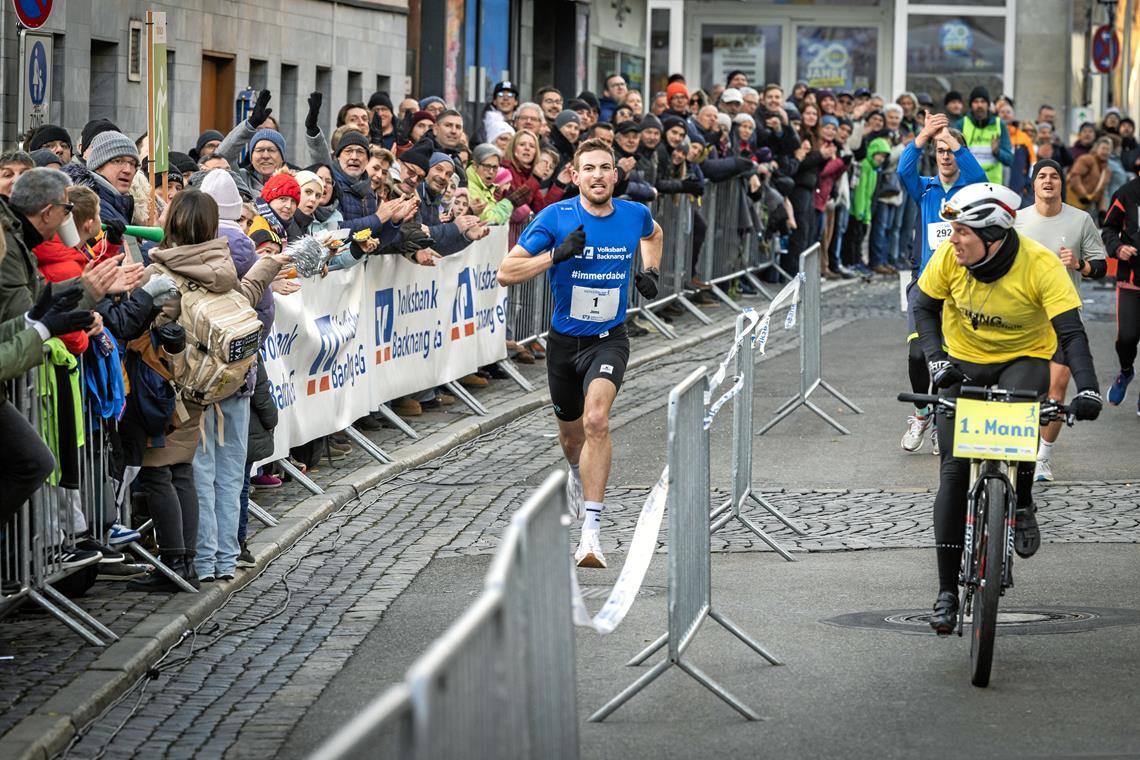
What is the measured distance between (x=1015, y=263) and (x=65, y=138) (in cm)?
622

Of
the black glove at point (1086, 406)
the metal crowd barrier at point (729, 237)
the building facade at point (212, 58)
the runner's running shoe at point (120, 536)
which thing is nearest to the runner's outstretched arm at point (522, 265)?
the runner's running shoe at point (120, 536)

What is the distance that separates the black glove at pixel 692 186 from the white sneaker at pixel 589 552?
36.5 ft

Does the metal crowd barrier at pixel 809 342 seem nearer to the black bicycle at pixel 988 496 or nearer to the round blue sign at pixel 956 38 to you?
the black bicycle at pixel 988 496

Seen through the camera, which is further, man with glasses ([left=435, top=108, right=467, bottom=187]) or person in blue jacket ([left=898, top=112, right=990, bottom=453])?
man with glasses ([left=435, top=108, right=467, bottom=187])

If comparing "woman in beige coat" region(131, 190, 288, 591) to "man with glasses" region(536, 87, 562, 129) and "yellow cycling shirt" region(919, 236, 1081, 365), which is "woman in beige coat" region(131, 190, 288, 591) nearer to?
"yellow cycling shirt" region(919, 236, 1081, 365)

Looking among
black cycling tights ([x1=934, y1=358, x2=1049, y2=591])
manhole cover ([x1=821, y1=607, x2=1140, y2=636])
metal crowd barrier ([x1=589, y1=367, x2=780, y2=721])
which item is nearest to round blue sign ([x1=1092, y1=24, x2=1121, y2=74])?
manhole cover ([x1=821, y1=607, x2=1140, y2=636])

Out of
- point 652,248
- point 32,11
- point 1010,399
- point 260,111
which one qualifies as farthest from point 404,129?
point 1010,399

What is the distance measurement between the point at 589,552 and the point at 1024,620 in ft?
7.25

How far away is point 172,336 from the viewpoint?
905cm

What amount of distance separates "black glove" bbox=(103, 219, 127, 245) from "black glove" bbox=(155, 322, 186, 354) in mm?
735

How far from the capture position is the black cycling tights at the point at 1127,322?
50.5 feet

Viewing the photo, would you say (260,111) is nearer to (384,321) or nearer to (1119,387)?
(384,321)

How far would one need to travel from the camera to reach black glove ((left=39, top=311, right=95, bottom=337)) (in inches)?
307

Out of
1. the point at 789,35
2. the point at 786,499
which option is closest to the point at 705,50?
the point at 789,35
